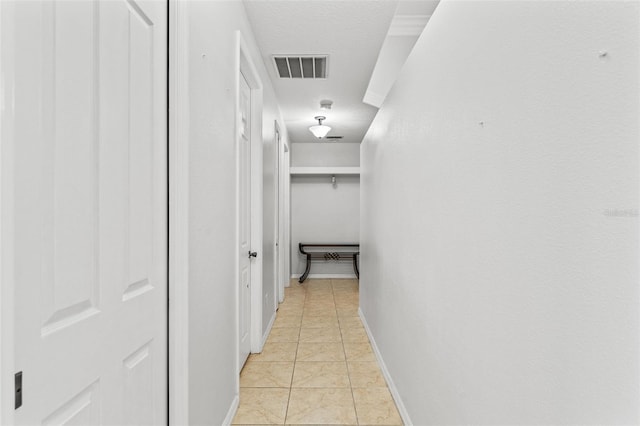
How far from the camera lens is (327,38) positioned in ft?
9.07

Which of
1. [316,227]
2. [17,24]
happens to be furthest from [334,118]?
[17,24]

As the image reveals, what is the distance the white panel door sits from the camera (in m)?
0.70

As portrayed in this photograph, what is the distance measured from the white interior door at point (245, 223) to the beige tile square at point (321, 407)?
607 millimetres

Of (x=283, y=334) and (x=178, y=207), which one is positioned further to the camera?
(x=283, y=334)

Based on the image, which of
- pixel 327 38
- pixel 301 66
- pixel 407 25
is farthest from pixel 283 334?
pixel 407 25

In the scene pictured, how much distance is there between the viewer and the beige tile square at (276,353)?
2.96 meters

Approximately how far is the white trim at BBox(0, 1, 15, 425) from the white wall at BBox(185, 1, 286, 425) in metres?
0.75

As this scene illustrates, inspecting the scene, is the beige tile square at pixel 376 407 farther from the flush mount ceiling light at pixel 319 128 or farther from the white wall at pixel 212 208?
the flush mount ceiling light at pixel 319 128

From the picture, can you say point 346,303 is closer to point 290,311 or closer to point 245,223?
point 290,311

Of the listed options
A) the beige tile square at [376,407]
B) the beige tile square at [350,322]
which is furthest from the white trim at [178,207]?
the beige tile square at [350,322]

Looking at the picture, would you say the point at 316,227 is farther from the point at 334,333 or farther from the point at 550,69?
the point at 550,69

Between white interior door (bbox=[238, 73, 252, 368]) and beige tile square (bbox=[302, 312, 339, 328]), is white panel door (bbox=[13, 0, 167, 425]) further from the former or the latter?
beige tile square (bbox=[302, 312, 339, 328])

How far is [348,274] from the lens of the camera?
685 cm

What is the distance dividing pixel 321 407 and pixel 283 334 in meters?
1.42
